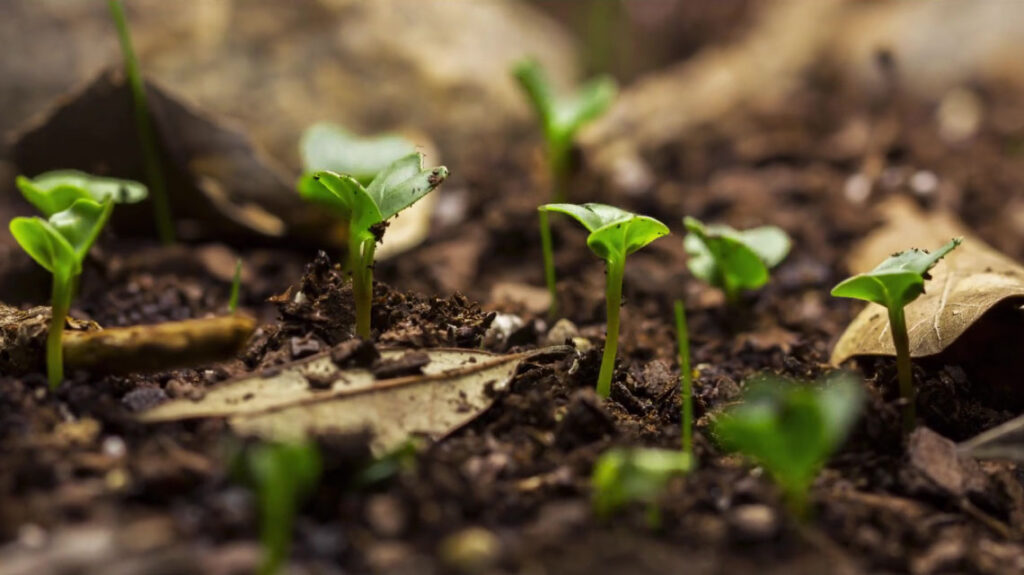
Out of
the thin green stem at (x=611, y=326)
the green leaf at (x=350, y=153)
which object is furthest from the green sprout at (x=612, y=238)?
the green leaf at (x=350, y=153)

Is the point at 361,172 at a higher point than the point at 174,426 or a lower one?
higher

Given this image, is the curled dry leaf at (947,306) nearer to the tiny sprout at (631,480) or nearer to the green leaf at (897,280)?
the green leaf at (897,280)

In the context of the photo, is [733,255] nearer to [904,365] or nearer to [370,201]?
[904,365]

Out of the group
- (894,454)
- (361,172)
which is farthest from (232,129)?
(894,454)

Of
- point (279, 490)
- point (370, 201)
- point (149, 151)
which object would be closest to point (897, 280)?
point (370, 201)

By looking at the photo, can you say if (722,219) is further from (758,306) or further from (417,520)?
(417,520)
